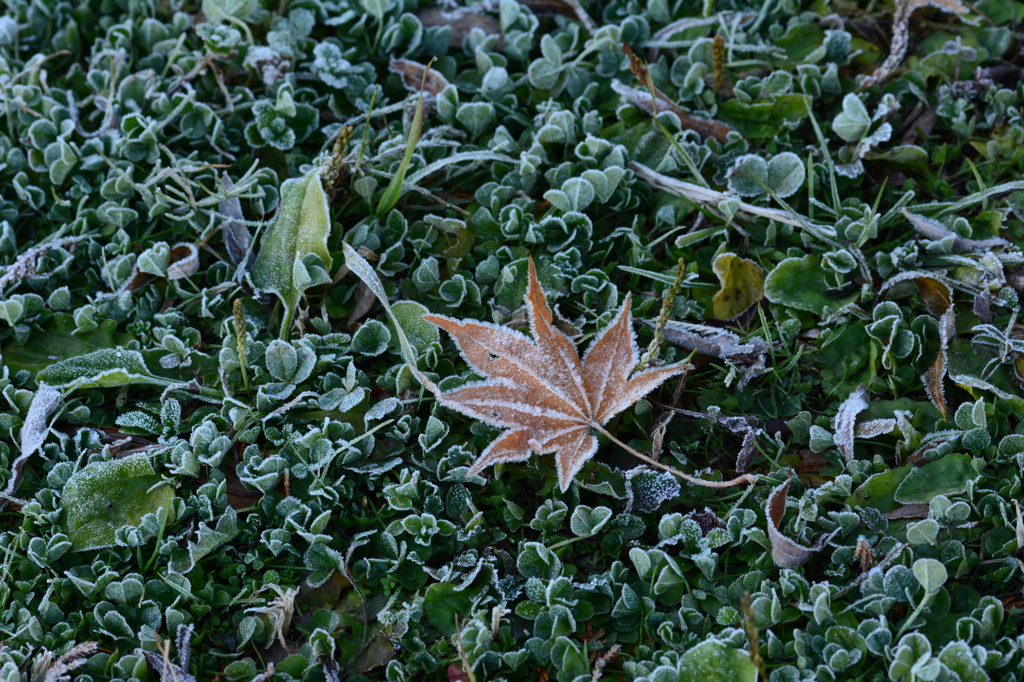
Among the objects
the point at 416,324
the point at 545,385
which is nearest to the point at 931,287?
the point at 545,385

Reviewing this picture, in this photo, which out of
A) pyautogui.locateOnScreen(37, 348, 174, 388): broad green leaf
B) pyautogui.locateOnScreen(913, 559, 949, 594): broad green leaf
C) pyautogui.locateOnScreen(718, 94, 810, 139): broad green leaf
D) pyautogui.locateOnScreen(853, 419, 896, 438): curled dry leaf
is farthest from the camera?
pyautogui.locateOnScreen(718, 94, 810, 139): broad green leaf

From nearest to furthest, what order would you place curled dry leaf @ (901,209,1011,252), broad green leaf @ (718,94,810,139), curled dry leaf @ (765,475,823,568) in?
curled dry leaf @ (765,475,823,568)
curled dry leaf @ (901,209,1011,252)
broad green leaf @ (718,94,810,139)

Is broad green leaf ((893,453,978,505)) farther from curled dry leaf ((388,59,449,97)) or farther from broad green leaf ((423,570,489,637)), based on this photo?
curled dry leaf ((388,59,449,97))

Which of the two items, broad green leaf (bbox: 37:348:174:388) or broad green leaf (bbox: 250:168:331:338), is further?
broad green leaf (bbox: 250:168:331:338)

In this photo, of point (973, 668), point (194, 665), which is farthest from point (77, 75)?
point (973, 668)

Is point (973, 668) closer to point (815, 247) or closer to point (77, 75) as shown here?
point (815, 247)

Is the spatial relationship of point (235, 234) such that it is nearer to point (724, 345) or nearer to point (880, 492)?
point (724, 345)

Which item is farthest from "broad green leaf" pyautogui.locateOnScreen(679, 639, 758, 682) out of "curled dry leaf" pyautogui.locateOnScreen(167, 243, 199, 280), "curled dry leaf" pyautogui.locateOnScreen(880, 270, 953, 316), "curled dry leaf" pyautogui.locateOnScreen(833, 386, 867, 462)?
"curled dry leaf" pyautogui.locateOnScreen(167, 243, 199, 280)
